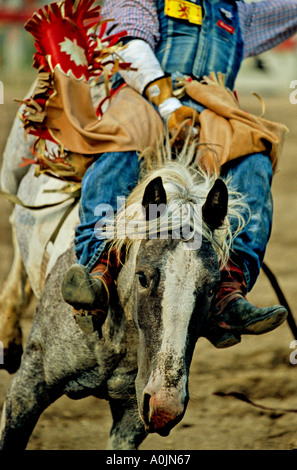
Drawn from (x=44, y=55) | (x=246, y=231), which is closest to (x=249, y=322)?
(x=246, y=231)

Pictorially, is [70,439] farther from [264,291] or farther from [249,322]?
[264,291]

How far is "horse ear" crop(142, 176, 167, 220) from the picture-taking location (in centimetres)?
224

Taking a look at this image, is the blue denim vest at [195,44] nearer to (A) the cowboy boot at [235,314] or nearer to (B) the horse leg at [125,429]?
(A) the cowboy boot at [235,314]

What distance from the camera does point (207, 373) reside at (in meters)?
4.61

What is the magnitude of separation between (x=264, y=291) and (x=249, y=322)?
12.7ft

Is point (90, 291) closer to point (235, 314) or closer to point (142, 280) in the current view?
point (142, 280)

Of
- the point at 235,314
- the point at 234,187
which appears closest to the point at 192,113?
the point at 234,187

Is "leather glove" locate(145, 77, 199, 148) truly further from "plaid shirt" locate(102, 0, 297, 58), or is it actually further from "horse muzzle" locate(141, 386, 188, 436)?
"horse muzzle" locate(141, 386, 188, 436)

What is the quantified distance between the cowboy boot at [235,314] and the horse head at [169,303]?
160 mm

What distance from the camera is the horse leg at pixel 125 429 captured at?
9.41ft

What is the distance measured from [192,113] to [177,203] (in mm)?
638

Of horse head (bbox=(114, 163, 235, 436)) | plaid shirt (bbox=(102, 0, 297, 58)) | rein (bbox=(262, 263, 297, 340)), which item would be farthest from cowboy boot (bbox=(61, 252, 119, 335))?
plaid shirt (bbox=(102, 0, 297, 58))

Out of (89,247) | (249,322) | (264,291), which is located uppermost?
(89,247)

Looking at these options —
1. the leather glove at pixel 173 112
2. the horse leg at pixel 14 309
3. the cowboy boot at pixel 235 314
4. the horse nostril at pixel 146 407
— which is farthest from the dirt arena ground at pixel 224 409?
the leather glove at pixel 173 112
